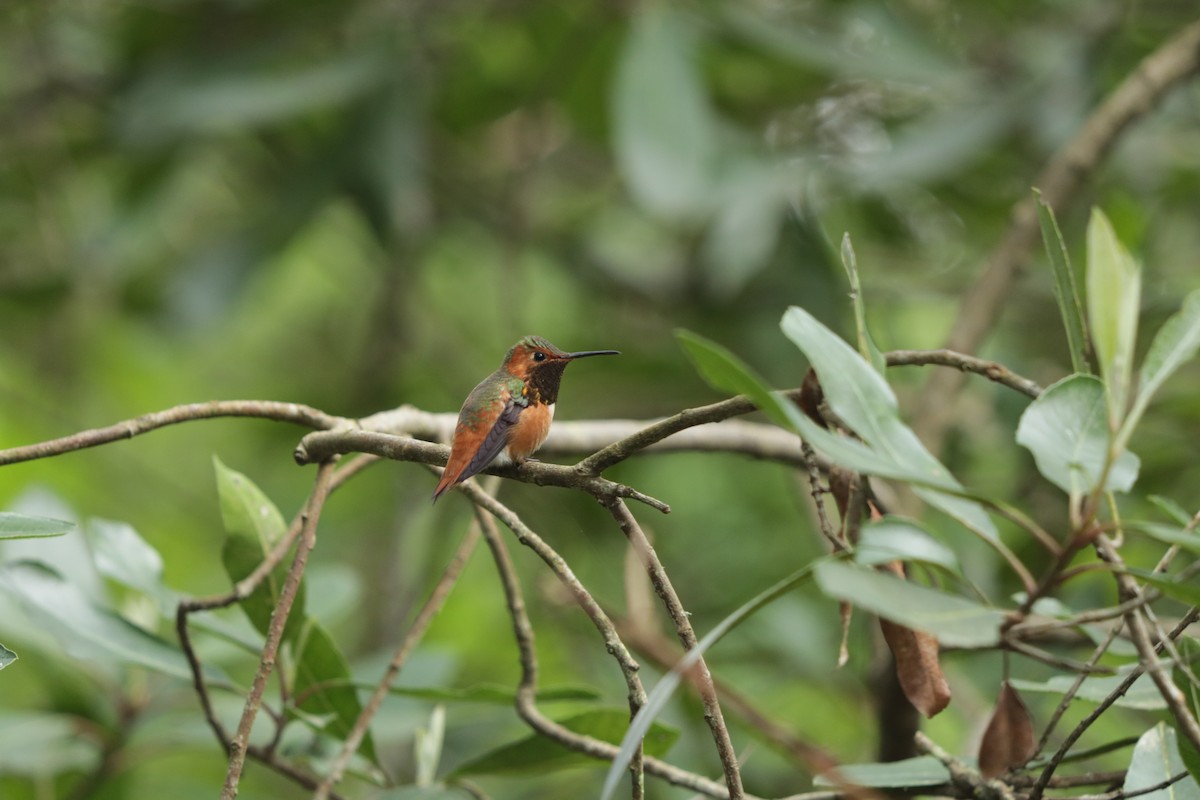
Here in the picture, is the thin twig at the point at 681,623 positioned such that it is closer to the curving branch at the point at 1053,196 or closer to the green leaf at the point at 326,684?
the green leaf at the point at 326,684

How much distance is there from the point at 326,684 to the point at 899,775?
3.06 feet

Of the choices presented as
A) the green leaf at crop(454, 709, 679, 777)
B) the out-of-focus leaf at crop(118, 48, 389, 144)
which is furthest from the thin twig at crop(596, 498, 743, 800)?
the out-of-focus leaf at crop(118, 48, 389, 144)

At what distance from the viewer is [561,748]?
195cm

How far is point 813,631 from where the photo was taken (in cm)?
380

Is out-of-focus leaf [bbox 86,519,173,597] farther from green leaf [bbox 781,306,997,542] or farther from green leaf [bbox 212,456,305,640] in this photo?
green leaf [bbox 781,306,997,542]

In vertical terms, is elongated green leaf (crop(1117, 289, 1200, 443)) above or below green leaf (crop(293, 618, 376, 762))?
above

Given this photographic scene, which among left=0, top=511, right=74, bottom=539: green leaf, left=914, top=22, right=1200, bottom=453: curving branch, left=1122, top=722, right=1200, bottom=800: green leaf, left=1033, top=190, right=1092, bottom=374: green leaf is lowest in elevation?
left=1122, top=722, right=1200, bottom=800: green leaf

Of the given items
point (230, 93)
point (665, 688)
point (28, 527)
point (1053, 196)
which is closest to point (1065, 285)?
point (665, 688)

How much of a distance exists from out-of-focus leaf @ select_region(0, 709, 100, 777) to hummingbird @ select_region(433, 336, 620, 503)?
4.31 ft

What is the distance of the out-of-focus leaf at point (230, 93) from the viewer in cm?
397

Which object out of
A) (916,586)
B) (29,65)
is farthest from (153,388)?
(916,586)

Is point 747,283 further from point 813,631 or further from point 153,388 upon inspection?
point 153,388

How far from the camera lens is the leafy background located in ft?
12.7

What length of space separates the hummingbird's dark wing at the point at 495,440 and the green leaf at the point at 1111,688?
2.38 ft
